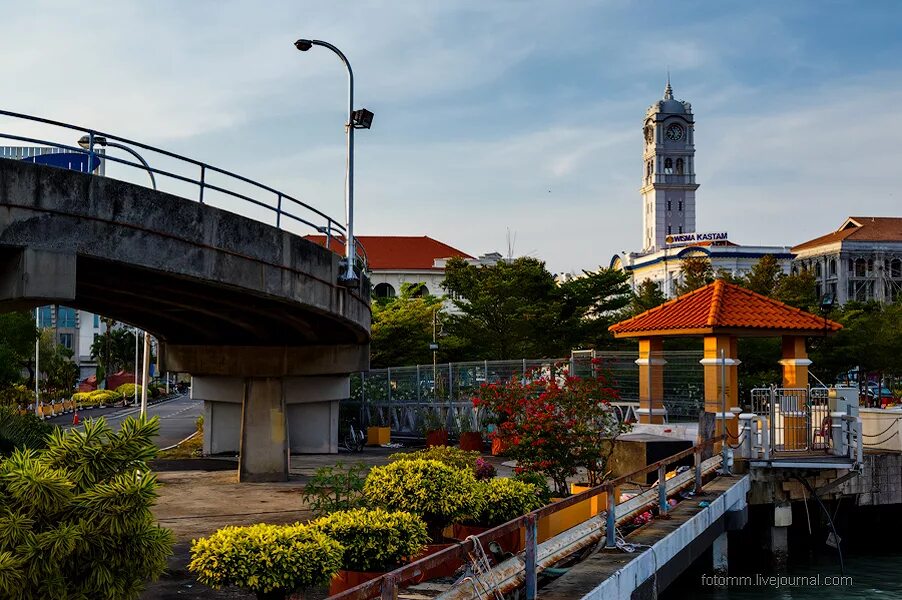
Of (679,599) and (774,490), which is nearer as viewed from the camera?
(679,599)

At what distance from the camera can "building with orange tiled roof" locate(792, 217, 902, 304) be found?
125438 mm

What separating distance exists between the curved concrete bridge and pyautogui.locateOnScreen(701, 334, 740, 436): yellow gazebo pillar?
8.33m

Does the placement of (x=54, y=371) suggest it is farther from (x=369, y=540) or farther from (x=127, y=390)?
(x=369, y=540)

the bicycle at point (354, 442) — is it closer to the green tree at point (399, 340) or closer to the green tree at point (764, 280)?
the green tree at point (399, 340)

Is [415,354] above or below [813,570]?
above

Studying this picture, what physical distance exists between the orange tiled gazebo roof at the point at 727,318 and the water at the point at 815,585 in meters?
5.22

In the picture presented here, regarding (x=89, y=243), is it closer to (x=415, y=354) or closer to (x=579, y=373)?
(x=579, y=373)

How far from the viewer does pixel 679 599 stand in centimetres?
1850

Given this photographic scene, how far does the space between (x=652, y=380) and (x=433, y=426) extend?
14918 millimetres

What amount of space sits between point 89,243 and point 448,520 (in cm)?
650

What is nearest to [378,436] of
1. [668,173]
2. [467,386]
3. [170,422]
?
[467,386]

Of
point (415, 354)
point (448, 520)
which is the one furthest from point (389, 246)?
point (448, 520)

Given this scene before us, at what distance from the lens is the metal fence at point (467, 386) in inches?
1071

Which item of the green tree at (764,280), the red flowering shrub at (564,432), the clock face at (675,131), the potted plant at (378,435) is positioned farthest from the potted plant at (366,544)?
the clock face at (675,131)
